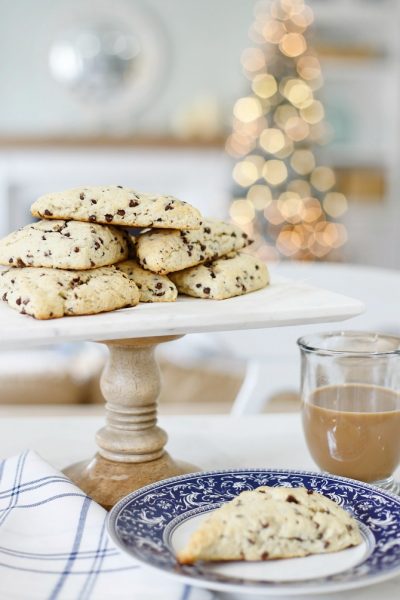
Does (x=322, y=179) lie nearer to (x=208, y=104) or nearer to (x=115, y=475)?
(x=208, y=104)

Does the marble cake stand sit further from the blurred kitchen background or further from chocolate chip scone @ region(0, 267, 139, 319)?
the blurred kitchen background

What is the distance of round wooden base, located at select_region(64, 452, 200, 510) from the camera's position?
0.92 meters

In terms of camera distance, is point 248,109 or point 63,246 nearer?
point 63,246

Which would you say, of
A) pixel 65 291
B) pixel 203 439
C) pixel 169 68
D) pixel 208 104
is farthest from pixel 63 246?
pixel 169 68

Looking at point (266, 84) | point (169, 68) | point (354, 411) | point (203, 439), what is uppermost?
point (169, 68)

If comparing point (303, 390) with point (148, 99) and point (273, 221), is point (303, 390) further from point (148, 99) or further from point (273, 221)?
point (148, 99)

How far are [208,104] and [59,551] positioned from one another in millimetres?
4818

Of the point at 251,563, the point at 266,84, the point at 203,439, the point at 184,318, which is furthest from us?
the point at 266,84

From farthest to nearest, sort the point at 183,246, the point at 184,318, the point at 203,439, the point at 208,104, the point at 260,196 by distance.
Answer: the point at 208,104
the point at 260,196
the point at 203,439
the point at 183,246
the point at 184,318

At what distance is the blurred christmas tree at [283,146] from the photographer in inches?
201

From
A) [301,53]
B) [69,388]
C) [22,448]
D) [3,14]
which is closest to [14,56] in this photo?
[3,14]

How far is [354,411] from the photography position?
0.92 m

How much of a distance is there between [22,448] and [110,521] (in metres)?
0.44

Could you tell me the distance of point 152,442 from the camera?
968 millimetres
